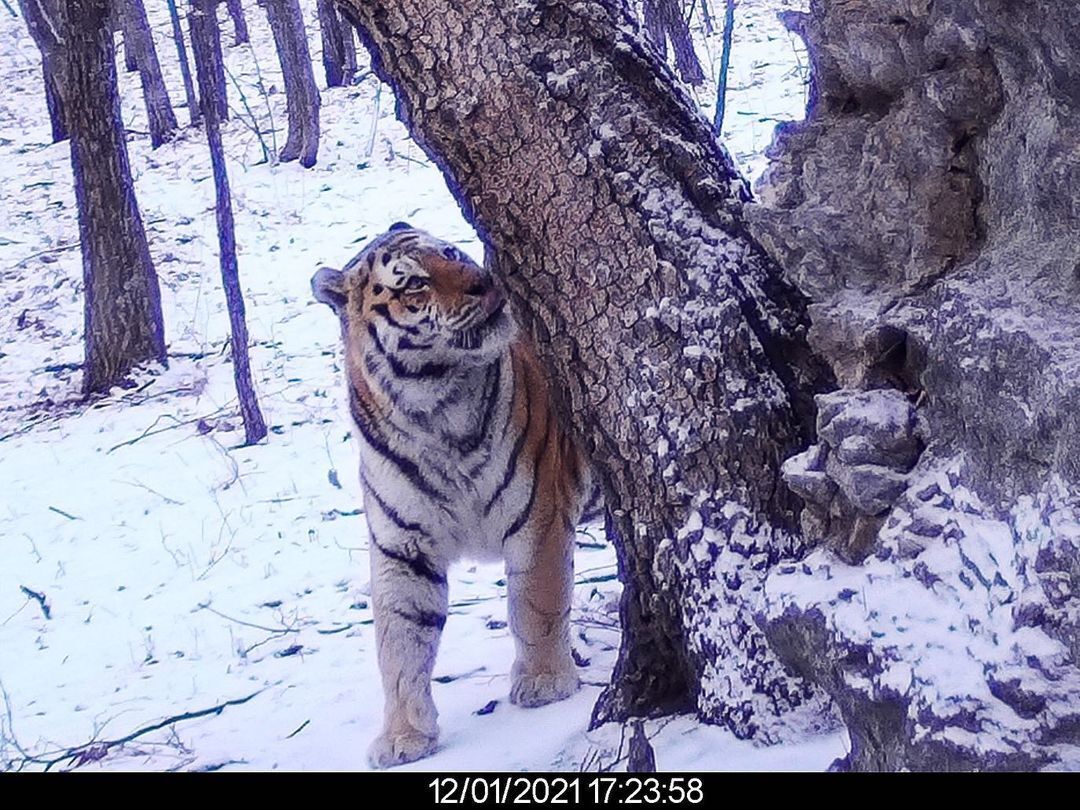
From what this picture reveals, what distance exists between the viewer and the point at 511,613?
11.8 feet

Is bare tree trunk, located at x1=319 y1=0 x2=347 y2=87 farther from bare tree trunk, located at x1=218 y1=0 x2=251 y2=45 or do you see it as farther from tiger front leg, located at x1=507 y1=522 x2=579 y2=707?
tiger front leg, located at x1=507 y1=522 x2=579 y2=707

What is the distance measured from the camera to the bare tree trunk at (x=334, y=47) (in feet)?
58.0

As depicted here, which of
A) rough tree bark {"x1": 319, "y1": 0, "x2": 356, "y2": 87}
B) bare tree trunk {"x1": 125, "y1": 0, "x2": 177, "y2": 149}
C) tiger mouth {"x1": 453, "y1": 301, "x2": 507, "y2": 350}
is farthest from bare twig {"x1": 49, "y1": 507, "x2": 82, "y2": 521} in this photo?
rough tree bark {"x1": 319, "y1": 0, "x2": 356, "y2": 87}

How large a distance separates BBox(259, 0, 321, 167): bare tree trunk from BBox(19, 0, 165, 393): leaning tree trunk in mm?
4960

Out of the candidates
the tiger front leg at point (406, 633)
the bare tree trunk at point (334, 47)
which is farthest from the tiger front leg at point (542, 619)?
the bare tree trunk at point (334, 47)

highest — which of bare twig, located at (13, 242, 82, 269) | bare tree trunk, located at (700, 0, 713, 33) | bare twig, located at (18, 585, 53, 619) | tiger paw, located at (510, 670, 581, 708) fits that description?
bare tree trunk, located at (700, 0, 713, 33)

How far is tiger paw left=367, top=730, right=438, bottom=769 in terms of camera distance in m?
3.21

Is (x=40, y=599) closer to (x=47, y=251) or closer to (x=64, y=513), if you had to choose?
(x=64, y=513)

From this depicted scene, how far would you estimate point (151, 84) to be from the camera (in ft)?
56.0

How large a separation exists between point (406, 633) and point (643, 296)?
4.39 feet

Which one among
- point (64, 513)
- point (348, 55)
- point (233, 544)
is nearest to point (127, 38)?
point (348, 55)

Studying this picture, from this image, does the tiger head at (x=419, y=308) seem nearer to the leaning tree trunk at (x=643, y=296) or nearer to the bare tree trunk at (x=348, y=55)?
the leaning tree trunk at (x=643, y=296)
